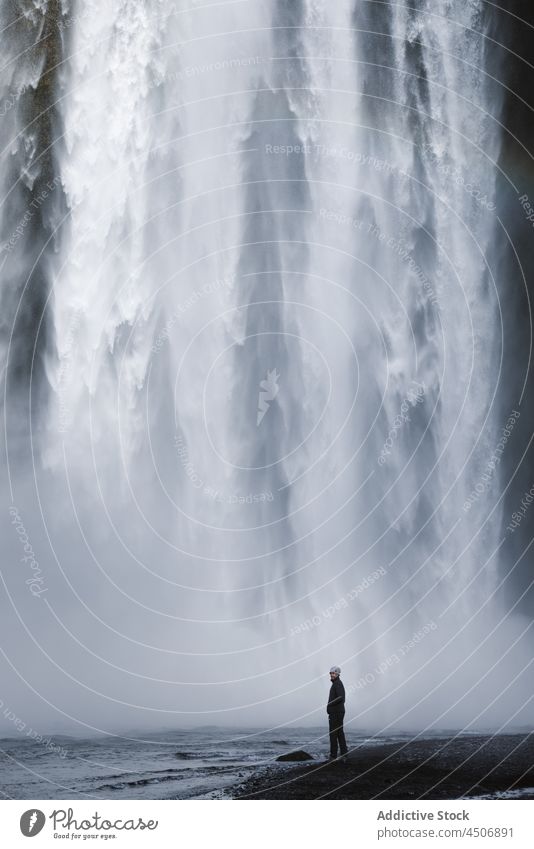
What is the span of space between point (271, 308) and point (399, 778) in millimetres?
11476

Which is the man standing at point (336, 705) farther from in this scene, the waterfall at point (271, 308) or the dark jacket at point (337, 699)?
the waterfall at point (271, 308)

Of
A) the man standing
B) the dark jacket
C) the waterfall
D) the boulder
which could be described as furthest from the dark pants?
the waterfall

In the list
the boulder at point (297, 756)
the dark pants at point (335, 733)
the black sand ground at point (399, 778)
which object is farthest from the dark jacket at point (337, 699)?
the boulder at point (297, 756)

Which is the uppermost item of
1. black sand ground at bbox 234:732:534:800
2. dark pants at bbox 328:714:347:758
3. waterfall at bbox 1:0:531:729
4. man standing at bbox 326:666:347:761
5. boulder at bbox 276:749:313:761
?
waterfall at bbox 1:0:531:729

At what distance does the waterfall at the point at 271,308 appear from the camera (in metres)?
20.2

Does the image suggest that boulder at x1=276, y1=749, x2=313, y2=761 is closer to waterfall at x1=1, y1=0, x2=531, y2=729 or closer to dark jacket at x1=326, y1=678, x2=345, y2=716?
dark jacket at x1=326, y1=678, x2=345, y2=716

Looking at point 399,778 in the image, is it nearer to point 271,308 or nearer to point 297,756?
point 297,756

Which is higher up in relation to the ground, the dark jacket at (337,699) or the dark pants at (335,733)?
the dark jacket at (337,699)

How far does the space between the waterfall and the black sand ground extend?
18.6 ft

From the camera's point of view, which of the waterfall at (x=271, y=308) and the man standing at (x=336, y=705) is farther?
the waterfall at (x=271, y=308)

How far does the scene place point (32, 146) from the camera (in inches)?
806

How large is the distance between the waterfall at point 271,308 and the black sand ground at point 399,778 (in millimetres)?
5667

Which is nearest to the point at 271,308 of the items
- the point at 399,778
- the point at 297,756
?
the point at 297,756

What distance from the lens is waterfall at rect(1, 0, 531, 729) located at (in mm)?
20250
